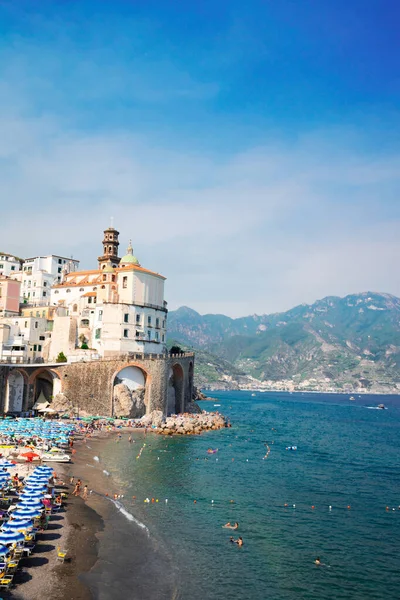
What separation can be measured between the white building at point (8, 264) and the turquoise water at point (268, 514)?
69606 mm

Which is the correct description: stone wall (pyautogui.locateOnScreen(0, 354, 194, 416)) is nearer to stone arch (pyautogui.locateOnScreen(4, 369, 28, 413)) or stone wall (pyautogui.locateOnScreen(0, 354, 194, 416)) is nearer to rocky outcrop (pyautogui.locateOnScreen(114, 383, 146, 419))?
stone arch (pyautogui.locateOnScreen(4, 369, 28, 413))

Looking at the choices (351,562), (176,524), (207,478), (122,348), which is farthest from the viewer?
(122,348)

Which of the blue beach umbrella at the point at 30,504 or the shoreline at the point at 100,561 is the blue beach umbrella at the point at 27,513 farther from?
the shoreline at the point at 100,561

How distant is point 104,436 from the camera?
2980 inches

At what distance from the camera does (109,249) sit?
4569 inches

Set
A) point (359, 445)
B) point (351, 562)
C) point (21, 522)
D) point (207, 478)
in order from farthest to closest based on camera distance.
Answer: point (359, 445), point (207, 478), point (351, 562), point (21, 522)

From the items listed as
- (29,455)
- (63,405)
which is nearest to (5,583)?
(29,455)

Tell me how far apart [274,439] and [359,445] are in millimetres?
13848

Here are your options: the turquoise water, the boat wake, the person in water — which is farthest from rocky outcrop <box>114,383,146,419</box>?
the person in water

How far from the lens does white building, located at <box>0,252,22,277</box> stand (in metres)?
130

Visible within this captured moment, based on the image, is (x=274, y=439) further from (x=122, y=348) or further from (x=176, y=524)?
(x=176, y=524)

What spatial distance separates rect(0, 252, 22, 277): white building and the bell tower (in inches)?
1084

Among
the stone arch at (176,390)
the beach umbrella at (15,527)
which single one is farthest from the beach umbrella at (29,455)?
the stone arch at (176,390)

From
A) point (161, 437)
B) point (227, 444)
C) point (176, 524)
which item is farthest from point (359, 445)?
point (176, 524)
